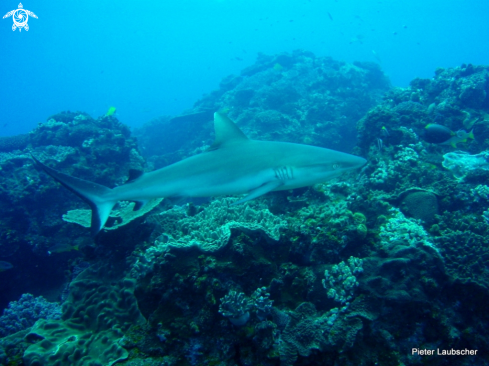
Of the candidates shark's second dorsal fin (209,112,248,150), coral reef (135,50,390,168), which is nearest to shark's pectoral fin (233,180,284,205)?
shark's second dorsal fin (209,112,248,150)

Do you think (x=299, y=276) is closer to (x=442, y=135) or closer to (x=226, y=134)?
(x=226, y=134)

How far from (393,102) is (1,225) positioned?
1724 cm

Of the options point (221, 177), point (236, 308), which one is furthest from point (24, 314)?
point (221, 177)

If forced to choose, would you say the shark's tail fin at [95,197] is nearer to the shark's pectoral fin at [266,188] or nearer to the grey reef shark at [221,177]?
the grey reef shark at [221,177]

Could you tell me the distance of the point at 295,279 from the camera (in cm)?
395

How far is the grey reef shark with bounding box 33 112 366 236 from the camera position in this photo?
11.8ft

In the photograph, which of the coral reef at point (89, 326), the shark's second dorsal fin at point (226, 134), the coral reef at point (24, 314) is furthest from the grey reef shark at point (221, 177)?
the coral reef at point (24, 314)

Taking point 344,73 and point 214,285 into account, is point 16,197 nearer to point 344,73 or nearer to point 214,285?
point 214,285

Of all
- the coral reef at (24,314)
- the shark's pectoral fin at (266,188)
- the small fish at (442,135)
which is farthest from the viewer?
the small fish at (442,135)

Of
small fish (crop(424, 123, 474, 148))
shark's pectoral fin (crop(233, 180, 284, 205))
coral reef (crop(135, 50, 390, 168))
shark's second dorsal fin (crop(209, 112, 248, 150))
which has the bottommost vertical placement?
shark's pectoral fin (crop(233, 180, 284, 205))

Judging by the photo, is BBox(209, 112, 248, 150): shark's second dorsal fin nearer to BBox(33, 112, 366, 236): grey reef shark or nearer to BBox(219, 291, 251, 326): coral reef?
BBox(33, 112, 366, 236): grey reef shark

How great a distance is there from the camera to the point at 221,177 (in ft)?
11.8

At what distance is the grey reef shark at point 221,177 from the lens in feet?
11.8

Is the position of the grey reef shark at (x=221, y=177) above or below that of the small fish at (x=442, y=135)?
below
